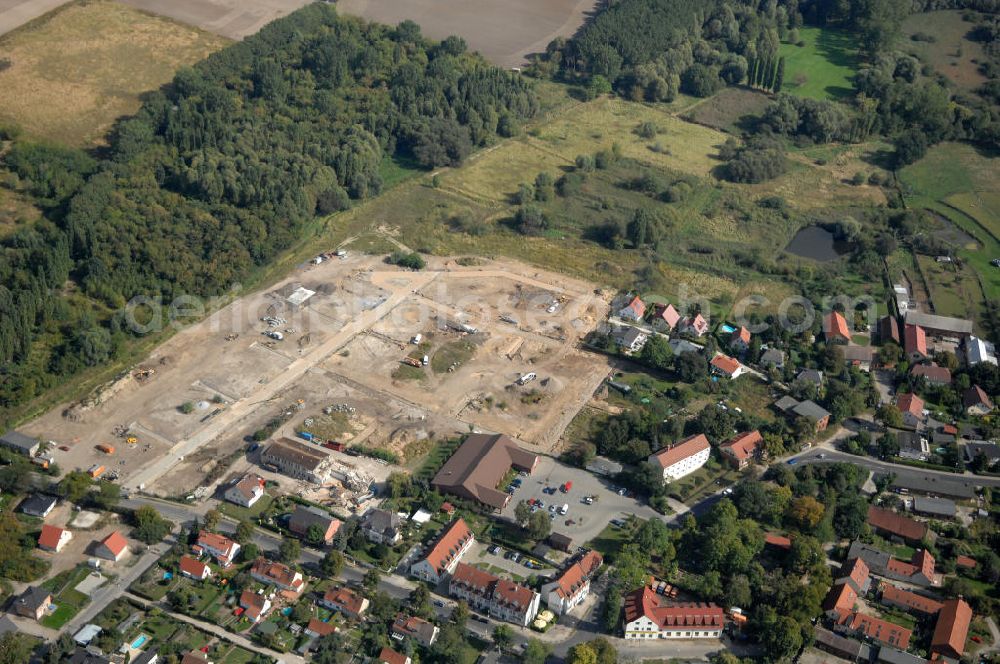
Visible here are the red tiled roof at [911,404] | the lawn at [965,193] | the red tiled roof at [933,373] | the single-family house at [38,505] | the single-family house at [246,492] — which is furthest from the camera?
the lawn at [965,193]

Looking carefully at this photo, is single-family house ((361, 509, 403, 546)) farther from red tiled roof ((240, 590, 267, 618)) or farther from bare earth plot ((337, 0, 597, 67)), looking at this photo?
bare earth plot ((337, 0, 597, 67))

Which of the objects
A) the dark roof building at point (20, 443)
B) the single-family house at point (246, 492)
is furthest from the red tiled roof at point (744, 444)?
the dark roof building at point (20, 443)

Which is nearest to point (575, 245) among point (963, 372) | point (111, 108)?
point (963, 372)

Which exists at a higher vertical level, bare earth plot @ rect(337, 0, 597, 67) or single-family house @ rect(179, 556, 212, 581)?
bare earth plot @ rect(337, 0, 597, 67)

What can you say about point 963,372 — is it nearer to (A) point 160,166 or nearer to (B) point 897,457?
(B) point 897,457

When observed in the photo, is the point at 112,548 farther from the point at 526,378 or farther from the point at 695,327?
the point at 695,327

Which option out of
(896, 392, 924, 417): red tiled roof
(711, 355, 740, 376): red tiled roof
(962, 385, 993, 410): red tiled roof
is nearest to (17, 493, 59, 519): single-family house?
(711, 355, 740, 376): red tiled roof

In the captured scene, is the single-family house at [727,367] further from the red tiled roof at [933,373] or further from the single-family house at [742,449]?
the red tiled roof at [933,373]
